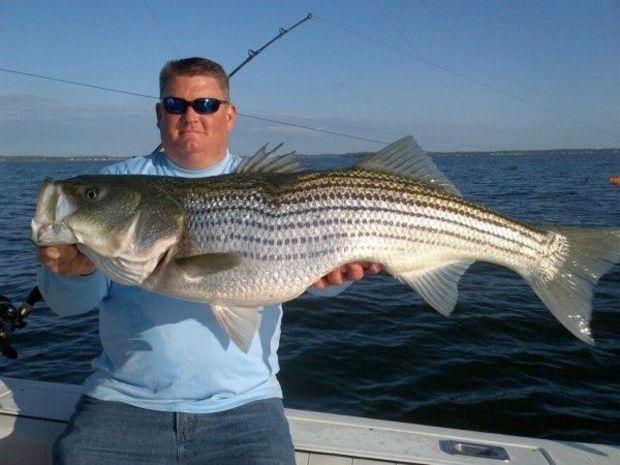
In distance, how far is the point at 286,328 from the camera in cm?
976

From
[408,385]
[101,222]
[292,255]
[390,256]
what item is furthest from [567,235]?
[408,385]

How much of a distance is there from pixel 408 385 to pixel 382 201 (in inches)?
188

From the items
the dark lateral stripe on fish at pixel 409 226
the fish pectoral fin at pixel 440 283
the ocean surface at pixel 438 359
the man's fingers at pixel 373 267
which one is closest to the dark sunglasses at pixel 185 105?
the dark lateral stripe on fish at pixel 409 226

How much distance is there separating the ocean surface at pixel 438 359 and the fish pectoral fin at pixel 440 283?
355 centimetres

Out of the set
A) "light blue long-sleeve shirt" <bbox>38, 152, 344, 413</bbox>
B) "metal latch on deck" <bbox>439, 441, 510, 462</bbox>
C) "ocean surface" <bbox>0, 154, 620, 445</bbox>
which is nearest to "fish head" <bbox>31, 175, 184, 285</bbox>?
"light blue long-sleeve shirt" <bbox>38, 152, 344, 413</bbox>

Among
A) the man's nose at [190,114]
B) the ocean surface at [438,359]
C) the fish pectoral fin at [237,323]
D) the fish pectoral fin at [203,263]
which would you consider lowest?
the ocean surface at [438,359]

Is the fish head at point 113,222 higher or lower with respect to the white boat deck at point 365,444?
higher

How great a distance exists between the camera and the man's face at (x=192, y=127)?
3955 mm

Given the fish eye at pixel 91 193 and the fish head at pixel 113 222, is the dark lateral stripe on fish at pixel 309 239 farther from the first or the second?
the fish eye at pixel 91 193

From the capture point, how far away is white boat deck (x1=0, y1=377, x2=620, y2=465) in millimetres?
3691

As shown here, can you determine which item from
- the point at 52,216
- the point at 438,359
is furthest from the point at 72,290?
the point at 438,359

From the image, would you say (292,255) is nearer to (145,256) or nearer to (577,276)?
(145,256)

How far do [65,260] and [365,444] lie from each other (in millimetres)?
2296

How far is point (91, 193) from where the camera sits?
332 cm
